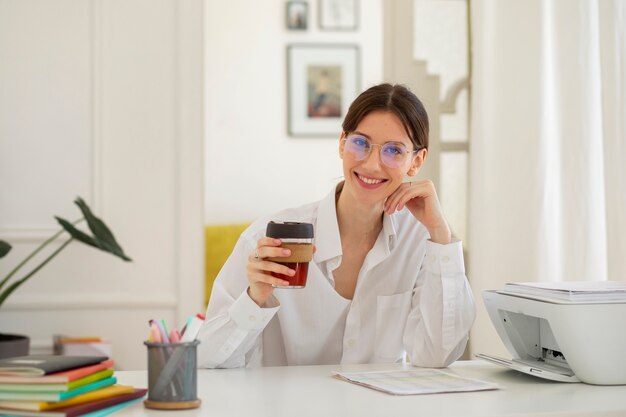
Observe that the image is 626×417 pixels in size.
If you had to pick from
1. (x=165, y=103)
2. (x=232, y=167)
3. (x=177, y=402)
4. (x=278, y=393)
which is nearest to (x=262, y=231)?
(x=278, y=393)

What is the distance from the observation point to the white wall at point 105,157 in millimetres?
3578

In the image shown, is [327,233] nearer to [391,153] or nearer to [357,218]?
[357,218]

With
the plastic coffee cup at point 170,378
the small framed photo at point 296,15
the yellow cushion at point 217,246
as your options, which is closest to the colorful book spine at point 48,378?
the plastic coffee cup at point 170,378

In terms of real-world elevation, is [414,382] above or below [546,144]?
below

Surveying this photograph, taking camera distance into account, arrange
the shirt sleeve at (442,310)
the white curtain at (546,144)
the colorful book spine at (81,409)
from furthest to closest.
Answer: the white curtain at (546,144) < the shirt sleeve at (442,310) < the colorful book spine at (81,409)

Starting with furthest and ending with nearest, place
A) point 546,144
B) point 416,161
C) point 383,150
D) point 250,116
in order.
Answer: point 250,116, point 546,144, point 416,161, point 383,150

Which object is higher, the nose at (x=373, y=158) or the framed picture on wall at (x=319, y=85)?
the framed picture on wall at (x=319, y=85)

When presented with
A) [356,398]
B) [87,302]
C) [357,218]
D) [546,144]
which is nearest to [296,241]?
[356,398]

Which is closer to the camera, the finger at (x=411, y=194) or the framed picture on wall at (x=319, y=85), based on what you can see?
the finger at (x=411, y=194)

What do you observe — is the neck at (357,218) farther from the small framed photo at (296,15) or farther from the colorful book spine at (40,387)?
the small framed photo at (296,15)

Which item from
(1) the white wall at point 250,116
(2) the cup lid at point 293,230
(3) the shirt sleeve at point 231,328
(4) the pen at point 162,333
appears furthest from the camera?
(1) the white wall at point 250,116

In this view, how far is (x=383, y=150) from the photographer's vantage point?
6.72ft

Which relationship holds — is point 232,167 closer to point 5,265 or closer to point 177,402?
point 5,265

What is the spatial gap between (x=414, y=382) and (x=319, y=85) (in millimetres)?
4139
